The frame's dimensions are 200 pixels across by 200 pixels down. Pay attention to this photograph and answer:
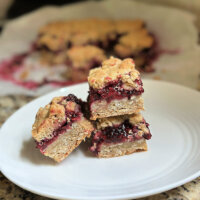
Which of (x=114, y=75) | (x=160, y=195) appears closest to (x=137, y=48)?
(x=114, y=75)

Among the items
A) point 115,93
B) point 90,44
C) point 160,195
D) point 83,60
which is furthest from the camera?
point 90,44

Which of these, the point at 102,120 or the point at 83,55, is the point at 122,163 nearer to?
the point at 102,120

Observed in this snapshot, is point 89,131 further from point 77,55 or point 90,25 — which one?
point 90,25

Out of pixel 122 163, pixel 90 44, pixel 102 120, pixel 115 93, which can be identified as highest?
pixel 115 93

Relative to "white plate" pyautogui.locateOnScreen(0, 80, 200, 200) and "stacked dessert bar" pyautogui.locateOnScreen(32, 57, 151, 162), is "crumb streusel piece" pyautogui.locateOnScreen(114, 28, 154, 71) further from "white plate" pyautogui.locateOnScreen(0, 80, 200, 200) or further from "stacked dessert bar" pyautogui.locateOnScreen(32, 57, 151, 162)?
"stacked dessert bar" pyautogui.locateOnScreen(32, 57, 151, 162)

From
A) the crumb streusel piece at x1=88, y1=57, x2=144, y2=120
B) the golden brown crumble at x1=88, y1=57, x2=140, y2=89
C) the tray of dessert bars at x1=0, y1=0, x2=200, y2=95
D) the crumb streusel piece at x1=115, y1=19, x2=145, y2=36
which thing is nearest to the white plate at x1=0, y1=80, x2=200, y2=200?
the crumb streusel piece at x1=88, y1=57, x2=144, y2=120
